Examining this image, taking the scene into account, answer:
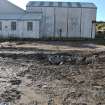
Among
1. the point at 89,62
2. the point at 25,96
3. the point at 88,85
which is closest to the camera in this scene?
the point at 25,96

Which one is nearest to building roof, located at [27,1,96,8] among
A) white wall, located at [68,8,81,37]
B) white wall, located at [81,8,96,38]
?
white wall, located at [68,8,81,37]

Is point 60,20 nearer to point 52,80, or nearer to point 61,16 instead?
point 61,16

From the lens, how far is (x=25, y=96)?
31.4 ft

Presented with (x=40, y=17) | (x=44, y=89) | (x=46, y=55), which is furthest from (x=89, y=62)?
(x=40, y=17)

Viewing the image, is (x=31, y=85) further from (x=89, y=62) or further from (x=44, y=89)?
(x=89, y=62)

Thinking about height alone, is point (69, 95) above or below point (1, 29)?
below

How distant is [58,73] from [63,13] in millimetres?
26938

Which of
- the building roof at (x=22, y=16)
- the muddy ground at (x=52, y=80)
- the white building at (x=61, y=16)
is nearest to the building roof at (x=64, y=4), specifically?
the white building at (x=61, y=16)

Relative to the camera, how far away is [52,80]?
1202 centimetres

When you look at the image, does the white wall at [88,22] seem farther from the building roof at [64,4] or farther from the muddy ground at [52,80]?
the muddy ground at [52,80]

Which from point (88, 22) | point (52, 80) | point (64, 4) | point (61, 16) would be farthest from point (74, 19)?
point (52, 80)

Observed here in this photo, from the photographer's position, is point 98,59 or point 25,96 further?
point 98,59

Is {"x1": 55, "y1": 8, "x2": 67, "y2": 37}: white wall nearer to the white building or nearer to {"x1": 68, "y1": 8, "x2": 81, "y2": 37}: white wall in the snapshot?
the white building

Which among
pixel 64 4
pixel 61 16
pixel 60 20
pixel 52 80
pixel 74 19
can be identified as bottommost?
pixel 52 80
